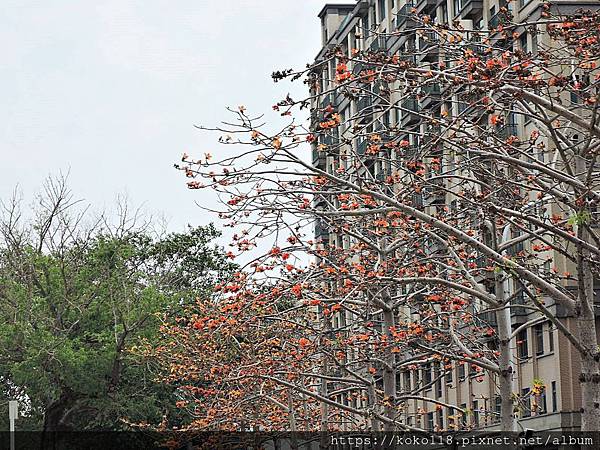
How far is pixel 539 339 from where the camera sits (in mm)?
35594

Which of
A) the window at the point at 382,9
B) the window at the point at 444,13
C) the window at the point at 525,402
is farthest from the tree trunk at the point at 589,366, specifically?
the window at the point at 382,9

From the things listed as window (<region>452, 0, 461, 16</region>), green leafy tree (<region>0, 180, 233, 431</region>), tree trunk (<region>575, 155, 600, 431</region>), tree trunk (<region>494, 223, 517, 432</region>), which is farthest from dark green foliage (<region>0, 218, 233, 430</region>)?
tree trunk (<region>575, 155, 600, 431</region>)

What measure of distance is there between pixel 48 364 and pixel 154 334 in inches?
118

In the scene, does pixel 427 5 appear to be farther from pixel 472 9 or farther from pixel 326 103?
pixel 326 103

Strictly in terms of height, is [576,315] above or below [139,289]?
below

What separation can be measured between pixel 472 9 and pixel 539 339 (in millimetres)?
10846

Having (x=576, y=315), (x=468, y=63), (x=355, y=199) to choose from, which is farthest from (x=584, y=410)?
(x=355, y=199)

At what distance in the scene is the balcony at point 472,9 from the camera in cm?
3803

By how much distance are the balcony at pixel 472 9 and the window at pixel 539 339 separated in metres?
10.4

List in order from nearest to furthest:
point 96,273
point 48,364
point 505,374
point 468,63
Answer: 1. point 468,63
2. point 505,374
3. point 48,364
4. point 96,273

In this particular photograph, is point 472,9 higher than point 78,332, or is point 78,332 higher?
point 472,9

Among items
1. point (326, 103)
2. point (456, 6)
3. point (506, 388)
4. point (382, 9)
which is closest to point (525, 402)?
point (506, 388)

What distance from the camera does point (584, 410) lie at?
1025cm

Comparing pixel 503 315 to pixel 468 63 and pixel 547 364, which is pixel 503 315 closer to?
pixel 468 63
